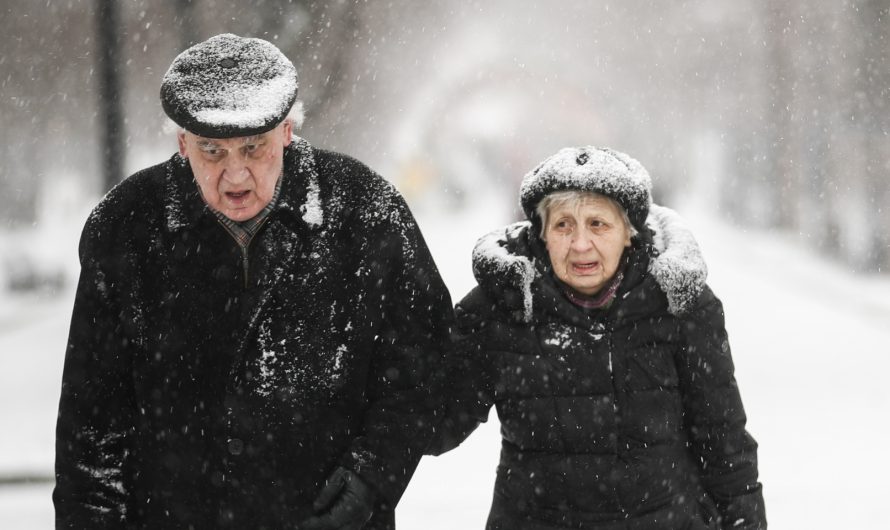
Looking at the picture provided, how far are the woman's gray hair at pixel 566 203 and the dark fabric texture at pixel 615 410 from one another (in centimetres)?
8

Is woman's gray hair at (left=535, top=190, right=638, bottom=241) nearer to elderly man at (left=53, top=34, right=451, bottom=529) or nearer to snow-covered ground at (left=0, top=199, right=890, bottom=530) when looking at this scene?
elderly man at (left=53, top=34, right=451, bottom=529)

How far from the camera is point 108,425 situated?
8.30ft

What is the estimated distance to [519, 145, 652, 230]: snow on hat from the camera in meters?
2.71

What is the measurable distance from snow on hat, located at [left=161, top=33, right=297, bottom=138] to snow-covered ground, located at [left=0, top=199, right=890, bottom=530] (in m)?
3.39

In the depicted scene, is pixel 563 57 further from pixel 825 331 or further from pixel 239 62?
pixel 239 62

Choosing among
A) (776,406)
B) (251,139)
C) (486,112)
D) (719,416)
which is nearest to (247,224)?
(251,139)

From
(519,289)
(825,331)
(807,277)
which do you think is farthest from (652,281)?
(807,277)

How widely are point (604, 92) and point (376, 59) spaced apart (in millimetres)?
12373

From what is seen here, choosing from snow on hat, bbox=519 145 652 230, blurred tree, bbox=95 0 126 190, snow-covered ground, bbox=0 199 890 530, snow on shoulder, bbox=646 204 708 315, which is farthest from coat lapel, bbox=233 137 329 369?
blurred tree, bbox=95 0 126 190

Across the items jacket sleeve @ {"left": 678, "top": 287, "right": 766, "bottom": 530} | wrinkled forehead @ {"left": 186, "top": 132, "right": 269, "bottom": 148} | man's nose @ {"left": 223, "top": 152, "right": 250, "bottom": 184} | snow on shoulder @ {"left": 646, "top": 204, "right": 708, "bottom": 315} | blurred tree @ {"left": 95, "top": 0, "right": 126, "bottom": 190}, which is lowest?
jacket sleeve @ {"left": 678, "top": 287, "right": 766, "bottom": 530}

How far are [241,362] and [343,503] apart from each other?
417 mm

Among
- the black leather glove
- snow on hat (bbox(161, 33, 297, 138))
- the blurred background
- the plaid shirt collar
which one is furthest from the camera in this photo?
the blurred background

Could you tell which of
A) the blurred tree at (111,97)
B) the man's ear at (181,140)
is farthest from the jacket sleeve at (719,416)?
the blurred tree at (111,97)

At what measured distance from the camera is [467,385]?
279 cm
